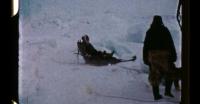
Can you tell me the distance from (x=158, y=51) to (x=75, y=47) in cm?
46

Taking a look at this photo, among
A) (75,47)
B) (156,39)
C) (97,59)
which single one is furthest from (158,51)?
(75,47)

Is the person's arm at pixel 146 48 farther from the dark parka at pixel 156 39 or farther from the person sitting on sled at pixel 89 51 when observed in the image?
the person sitting on sled at pixel 89 51

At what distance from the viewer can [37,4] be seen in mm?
1982

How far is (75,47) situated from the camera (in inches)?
77.9

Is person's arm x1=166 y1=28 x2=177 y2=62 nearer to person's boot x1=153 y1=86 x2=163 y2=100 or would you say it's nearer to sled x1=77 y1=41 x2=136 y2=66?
person's boot x1=153 y1=86 x2=163 y2=100

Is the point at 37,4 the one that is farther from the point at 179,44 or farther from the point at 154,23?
the point at 179,44

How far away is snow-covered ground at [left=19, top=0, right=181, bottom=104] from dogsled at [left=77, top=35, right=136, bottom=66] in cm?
2

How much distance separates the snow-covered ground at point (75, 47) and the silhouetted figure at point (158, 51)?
0.09ft

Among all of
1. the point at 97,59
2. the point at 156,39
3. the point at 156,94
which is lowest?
the point at 156,94

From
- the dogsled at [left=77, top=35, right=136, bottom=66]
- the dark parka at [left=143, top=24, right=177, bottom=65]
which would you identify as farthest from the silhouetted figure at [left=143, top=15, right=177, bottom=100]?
the dogsled at [left=77, top=35, right=136, bottom=66]

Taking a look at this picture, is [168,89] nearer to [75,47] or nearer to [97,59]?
[97,59]

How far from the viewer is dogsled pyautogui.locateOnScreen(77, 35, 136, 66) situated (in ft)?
6.46
